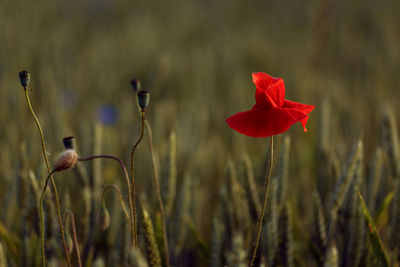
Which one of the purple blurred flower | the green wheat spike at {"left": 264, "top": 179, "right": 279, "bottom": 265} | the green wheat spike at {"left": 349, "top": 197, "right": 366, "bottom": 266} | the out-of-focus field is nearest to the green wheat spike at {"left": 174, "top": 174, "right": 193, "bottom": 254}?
the out-of-focus field

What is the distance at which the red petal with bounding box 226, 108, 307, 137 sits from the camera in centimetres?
36

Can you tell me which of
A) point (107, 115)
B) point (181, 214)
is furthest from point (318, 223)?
point (107, 115)

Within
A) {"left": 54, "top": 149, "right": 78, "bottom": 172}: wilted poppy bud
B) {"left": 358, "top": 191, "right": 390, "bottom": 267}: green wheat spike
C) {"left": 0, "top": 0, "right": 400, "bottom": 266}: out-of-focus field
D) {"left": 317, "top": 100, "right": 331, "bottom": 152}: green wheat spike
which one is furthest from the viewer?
{"left": 317, "top": 100, "right": 331, "bottom": 152}: green wheat spike

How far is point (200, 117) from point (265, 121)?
0.71m

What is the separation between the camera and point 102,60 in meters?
1.81

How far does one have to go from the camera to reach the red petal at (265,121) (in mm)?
361

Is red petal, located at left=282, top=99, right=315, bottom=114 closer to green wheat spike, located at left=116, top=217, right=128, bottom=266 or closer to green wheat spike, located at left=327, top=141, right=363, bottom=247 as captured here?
green wheat spike, located at left=327, top=141, right=363, bottom=247

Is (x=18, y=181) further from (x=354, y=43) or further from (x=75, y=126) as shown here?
(x=354, y=43)

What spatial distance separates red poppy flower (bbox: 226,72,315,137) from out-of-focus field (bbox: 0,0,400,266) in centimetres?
10

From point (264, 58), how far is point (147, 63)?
0.58m

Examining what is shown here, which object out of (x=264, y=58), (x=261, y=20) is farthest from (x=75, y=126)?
(x=261, y=20)

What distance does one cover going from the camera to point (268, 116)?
378 mm

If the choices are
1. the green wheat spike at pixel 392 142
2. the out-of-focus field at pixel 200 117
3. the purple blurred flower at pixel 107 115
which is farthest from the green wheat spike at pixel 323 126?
the purple blurred flower at pixel 107 115

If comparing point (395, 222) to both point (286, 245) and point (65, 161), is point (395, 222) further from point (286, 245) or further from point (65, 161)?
point (65, 161)
